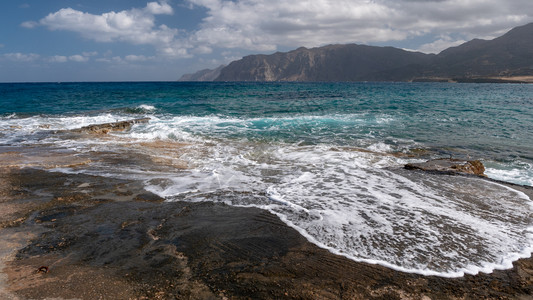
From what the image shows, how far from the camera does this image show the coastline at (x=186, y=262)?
3.33m

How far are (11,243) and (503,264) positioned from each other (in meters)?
7.00

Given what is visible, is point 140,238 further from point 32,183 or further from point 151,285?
point 32,183

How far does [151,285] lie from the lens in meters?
3.39

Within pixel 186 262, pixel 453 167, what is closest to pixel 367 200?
pixel 186 262

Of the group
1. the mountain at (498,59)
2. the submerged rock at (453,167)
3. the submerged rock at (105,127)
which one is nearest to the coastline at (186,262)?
the submerged rock at (453,167)

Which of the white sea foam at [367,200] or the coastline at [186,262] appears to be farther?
the white sea foam at [367,200]

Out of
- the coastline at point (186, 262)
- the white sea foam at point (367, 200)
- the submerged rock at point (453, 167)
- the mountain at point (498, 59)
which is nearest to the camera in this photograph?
the coastline at point (186, 262)

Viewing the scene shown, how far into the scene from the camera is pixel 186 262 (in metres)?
3.85

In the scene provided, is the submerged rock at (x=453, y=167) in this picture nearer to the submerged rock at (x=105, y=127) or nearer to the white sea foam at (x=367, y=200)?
the white sea foam at (x=367, y=200)

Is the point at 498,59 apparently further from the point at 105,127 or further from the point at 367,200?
the point at 367,200

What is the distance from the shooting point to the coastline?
10.9 ft

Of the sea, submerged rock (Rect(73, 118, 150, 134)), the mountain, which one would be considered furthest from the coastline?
the mountain

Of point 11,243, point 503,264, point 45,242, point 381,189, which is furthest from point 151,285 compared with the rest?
point 381,189

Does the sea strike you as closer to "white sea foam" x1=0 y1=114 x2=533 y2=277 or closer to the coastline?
"white sea foam" x1=0 y1=114 x2=533 y2=277
